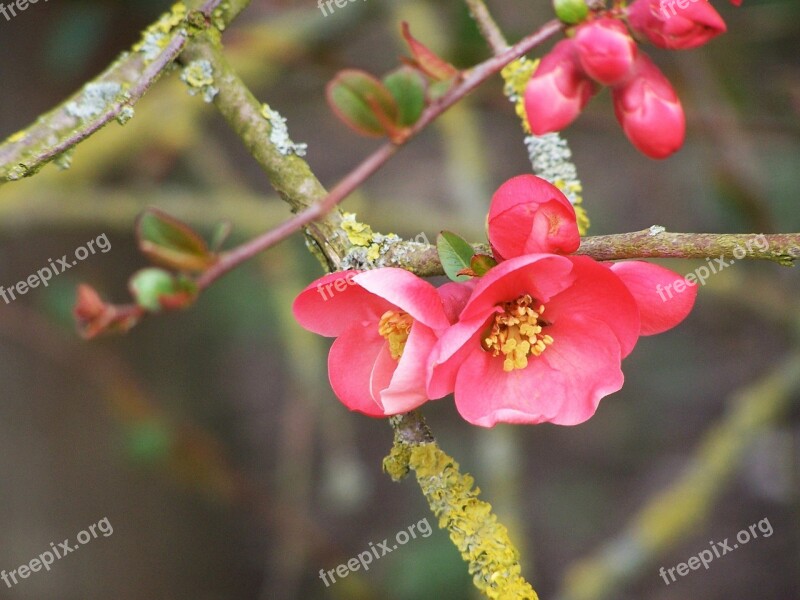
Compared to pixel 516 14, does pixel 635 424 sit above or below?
below

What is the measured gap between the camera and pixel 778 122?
69.0 inches

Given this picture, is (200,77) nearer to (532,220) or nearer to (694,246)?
(532,220)

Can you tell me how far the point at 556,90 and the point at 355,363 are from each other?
28cm

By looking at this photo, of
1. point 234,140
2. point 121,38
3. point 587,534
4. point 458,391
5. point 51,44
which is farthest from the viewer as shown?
point 234,140

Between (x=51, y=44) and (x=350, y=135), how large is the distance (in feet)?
4.71

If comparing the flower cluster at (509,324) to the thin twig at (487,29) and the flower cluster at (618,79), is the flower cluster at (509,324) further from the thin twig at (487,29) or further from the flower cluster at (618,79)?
the thin twig at (487,29)

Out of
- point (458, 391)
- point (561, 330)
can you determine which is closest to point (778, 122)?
point (561, 330)

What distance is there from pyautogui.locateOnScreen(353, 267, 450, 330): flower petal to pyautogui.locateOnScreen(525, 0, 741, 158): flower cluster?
0.52 feet

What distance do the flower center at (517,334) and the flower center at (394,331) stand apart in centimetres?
8

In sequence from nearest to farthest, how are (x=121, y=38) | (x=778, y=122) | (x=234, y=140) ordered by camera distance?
1. (x=778, y=122)
2. (x=121, y=38)
3. (x=234, y=140)

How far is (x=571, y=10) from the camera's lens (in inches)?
24.9

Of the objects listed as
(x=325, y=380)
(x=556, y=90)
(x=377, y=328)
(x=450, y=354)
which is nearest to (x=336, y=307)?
(x=377, y=328)

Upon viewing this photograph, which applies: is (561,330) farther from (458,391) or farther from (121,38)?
(121,38)

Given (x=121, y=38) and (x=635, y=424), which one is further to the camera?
(x=635, y=424)
